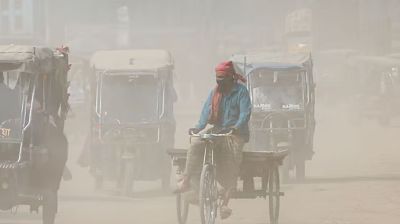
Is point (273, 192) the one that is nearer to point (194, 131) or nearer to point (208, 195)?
point (208, 195)

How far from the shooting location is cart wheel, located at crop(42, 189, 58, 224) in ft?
43.7

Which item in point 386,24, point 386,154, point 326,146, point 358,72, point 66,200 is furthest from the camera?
point 386,24

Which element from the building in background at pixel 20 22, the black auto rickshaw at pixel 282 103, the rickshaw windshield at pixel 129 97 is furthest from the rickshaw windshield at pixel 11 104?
the building in background at pixel 20 22

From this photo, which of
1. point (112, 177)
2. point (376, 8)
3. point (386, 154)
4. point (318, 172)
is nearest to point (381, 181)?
point (318, 172)

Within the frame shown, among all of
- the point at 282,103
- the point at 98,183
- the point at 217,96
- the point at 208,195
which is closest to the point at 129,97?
the point at 98,183

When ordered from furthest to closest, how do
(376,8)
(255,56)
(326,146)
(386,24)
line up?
(376,8), (386,24), (326,146), (255,56)

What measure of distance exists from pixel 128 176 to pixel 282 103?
430 cm

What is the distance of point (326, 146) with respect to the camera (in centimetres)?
3288

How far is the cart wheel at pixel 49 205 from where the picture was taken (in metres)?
13.3

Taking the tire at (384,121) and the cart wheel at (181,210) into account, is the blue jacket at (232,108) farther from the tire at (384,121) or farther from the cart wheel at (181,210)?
the tire at (384,121)

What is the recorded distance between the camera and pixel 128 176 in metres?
19.0

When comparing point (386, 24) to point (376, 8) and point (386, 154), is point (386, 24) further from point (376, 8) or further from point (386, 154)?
point (386, 154)

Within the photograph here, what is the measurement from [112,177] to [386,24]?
48175 mm

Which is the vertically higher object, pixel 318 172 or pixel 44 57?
pixel 44 57
